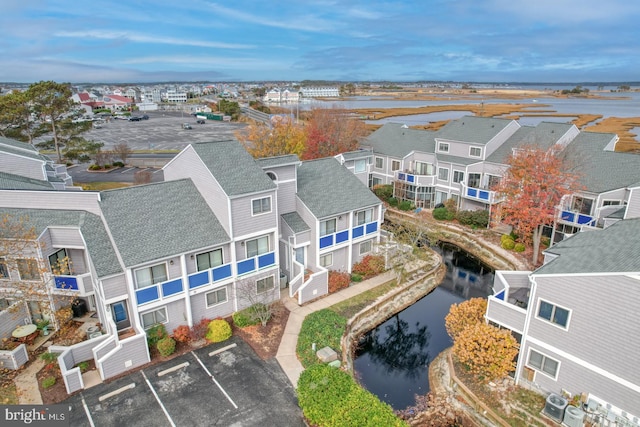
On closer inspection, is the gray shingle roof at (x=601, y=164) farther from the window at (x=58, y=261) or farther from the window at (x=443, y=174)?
the window at (x=58, y=261)

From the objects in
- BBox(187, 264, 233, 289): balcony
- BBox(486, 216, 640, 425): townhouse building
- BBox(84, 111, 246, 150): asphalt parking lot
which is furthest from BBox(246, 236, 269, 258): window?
BBox(84, 111, 246, 150): asphalt parking lot

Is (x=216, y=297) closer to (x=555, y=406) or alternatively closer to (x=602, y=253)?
(x=555, y=406)

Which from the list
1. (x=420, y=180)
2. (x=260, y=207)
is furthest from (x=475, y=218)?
(x=260, y=207)

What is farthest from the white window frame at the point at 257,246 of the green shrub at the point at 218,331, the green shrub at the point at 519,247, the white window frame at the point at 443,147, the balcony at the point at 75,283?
the white window frame at the point at 443,147

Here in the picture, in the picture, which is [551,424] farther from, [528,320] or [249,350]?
[249,350]

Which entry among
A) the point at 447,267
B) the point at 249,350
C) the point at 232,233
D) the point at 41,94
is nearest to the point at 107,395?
the point at 249,350

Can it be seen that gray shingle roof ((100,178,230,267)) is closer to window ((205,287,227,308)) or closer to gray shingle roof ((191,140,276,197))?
gray shingle roof ((191,140,276,197))
